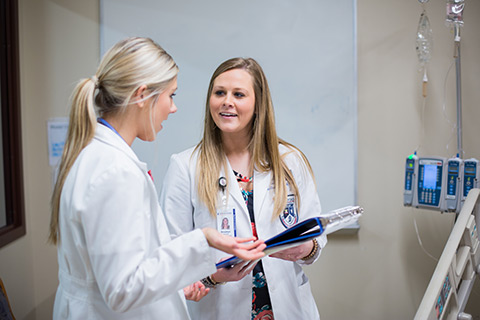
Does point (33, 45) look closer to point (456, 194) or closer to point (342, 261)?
point (342, 261)

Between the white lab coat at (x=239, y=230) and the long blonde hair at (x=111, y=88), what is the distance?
0.53 m

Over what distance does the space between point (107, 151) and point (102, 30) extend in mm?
1654

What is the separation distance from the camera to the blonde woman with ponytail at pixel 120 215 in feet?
2.62

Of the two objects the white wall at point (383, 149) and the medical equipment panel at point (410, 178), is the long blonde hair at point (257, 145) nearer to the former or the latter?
the medical equipment panel at point (410, 178)

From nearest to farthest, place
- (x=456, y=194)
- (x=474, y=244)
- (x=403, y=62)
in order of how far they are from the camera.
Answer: (x=474, y=244) → (x=456, y=194) → (x=403, y=62)

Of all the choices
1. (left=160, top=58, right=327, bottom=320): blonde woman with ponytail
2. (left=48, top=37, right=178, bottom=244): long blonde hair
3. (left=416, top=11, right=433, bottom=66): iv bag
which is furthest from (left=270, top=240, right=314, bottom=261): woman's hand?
(left=416, top=11, right=433, bottom=66): iv bag

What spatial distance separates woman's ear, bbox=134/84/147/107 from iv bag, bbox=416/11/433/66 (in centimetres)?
184

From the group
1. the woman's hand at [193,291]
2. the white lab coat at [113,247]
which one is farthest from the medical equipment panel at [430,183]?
the white lab coat at [113,247]

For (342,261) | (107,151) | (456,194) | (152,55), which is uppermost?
(152,55)

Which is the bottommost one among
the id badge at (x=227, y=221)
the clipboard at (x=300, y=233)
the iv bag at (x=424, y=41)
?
the id badge at (x=227, y=221)

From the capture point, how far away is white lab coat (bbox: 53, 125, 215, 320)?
0.80 m

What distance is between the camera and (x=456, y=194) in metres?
2.13

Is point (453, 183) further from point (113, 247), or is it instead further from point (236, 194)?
point (113, 247)

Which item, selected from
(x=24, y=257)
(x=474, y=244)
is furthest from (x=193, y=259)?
(x=24, y=257)
